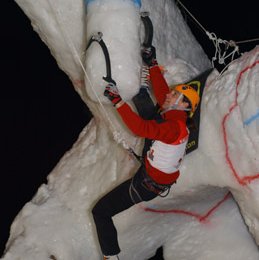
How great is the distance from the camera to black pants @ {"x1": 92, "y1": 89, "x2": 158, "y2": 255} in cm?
220

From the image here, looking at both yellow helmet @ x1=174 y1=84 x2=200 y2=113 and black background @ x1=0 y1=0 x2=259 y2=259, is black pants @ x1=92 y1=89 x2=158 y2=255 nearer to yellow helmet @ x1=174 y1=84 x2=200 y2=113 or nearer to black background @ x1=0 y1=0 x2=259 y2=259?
yellow helmet @ x1=174 y1=84 x2=200 y2=113

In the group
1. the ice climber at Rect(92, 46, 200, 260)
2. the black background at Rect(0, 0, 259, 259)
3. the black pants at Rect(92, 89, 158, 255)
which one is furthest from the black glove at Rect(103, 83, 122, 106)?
the black background at Rect(0, 0, 259, 259)

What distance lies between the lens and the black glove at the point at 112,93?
6.23 feet

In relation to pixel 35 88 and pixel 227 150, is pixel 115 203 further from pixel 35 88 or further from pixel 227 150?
pixel 35 88

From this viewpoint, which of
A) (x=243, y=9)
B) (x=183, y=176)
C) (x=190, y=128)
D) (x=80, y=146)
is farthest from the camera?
(x=243, y=9)

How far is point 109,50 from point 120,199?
837mm

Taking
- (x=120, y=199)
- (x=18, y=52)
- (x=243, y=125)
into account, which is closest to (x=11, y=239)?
(x=120, y=199)

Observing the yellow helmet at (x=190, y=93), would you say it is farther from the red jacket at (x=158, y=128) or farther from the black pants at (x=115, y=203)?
the black pants at (x=115, y=203)

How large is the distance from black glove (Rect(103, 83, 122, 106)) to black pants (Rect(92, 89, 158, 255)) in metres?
0.30

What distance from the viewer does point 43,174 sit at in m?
4.93

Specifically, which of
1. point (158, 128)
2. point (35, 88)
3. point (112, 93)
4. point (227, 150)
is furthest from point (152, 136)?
point (35, 88)

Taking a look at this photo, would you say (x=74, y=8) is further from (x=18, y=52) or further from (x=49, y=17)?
(x=18, y=52)

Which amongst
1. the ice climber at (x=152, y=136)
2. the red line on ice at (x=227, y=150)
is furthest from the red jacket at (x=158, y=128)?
the red line on ice at (x=227, y=150)

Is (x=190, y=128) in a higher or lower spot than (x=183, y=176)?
higher
